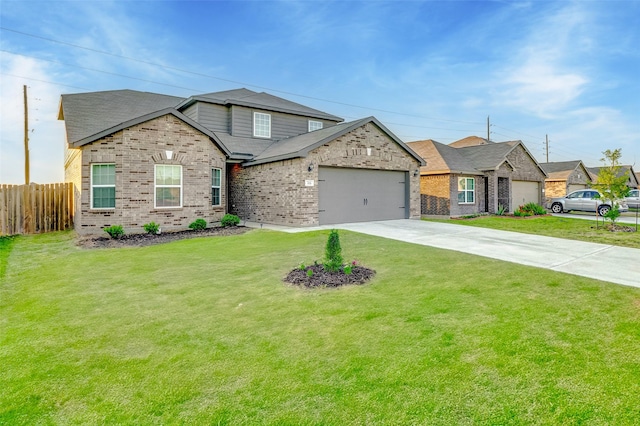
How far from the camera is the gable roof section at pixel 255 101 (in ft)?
60.6

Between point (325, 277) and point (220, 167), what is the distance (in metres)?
10.5

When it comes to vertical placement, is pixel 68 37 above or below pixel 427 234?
above

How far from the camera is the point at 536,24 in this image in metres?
13.0

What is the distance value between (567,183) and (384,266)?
32.8 metres

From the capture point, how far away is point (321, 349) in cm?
357

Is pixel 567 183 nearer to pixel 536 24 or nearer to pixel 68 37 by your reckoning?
pixel 536 24

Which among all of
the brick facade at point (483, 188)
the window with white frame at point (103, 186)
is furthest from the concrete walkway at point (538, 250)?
the brick facade at point (483, 188)

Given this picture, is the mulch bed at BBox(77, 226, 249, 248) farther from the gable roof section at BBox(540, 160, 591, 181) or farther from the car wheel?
the gable roof section at BBox(540, 160, 591, 181)

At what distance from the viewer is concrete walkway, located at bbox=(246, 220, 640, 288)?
6680 millimetres

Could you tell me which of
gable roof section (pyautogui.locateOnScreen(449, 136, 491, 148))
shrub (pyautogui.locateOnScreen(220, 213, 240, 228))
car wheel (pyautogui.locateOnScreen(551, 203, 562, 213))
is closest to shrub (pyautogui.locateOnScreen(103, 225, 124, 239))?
shrub (pyautogui.locateOnScreen(220, 213, 240, 228))

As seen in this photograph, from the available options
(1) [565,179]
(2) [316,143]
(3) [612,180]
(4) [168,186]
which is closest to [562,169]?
(1) [565,179]

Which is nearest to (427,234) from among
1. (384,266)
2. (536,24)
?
(384,266)

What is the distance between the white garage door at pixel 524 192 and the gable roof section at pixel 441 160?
4.33 metres

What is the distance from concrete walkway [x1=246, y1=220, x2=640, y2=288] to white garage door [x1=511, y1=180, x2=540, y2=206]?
43.8 feet
